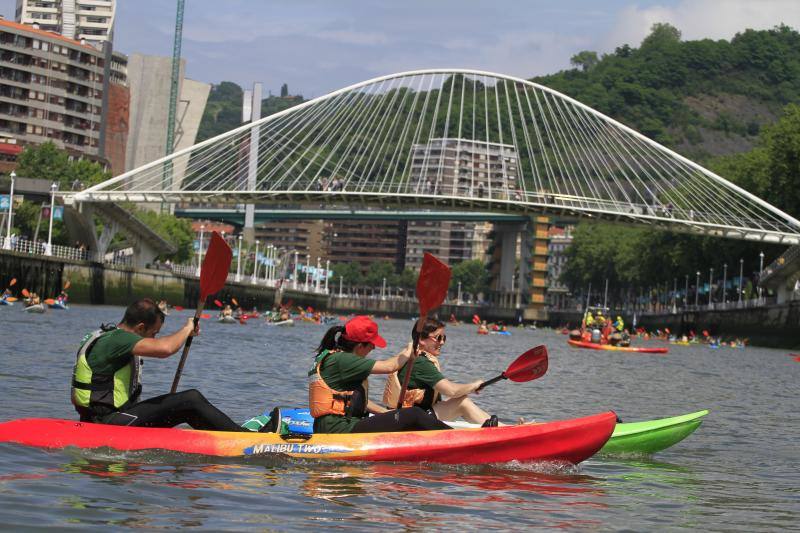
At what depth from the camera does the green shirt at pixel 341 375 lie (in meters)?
13.4

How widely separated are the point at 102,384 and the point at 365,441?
2651mm

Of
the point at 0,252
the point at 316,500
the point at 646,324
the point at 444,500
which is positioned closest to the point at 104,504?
the point at 316,500

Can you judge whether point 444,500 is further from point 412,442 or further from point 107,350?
point 107,350

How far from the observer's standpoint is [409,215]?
15350 centimetres

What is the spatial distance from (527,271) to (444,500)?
531 feet

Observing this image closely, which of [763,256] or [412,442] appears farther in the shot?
[763,256]

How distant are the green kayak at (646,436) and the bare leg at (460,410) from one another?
156 centimetres

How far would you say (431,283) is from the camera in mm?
15367

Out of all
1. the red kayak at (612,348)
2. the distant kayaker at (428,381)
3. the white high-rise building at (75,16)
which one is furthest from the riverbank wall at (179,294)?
the white high-rise building at (75,16)

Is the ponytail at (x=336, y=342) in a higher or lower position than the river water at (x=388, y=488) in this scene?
higher

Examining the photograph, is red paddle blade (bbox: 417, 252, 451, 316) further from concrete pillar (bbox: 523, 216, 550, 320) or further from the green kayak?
concrete pillar (bbox: 523, 216, 550, 320)

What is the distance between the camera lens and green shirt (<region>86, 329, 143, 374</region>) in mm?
12906

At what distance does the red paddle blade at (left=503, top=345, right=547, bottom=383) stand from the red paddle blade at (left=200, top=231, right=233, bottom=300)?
3437mm

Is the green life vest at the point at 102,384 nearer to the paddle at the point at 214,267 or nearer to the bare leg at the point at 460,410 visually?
the paddle at the point at 214,267
